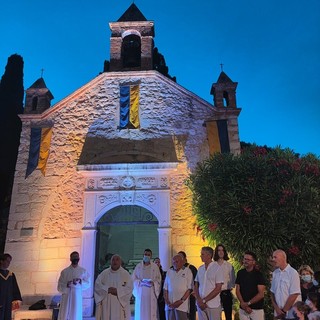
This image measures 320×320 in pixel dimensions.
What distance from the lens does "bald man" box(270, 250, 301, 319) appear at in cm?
450

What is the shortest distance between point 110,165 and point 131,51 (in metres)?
5.27

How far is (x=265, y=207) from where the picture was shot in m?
7.69

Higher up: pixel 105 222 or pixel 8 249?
pixel 105 222

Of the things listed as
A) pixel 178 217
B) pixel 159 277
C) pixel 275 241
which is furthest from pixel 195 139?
pixel 159 277

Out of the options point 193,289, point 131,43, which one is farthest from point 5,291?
point 131,43

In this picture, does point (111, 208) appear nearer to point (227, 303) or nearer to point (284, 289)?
point (227, 303)

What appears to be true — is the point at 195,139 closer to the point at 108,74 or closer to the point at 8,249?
the point at 108,74

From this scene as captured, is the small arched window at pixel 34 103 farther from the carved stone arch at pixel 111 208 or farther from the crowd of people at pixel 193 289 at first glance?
the crowd of people at pixel 193 289

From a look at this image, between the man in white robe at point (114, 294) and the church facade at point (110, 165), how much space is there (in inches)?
121

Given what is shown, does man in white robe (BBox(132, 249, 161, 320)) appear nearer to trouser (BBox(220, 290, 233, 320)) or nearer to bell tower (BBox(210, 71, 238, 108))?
trouser (BBox(220, 290, 233, 320))

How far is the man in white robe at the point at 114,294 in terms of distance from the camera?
6046 millimetres

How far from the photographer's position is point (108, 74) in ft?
38.1

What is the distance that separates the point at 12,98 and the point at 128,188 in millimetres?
14911

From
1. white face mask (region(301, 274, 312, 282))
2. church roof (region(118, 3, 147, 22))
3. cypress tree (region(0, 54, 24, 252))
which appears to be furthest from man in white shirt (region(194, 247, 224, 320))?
cypress tree (region(0, 54, 24, 252))
